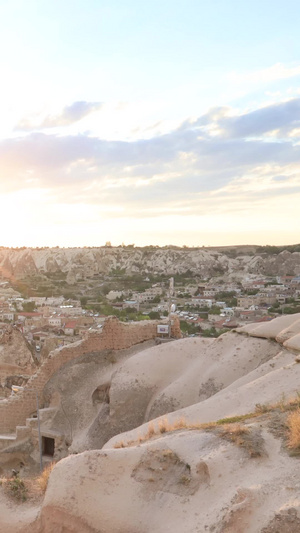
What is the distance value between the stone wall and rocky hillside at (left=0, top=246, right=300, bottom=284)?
90910 millimetres

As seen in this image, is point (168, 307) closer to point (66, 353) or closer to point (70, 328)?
point (70, 328)

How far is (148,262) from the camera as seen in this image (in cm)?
12331

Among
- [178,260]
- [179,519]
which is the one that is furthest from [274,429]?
[178,260]

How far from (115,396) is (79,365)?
184 centimetres

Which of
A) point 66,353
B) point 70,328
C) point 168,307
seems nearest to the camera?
point 66,353

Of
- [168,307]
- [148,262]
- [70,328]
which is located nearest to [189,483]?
[168,307]

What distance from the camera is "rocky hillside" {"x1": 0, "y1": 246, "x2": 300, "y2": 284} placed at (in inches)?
4353

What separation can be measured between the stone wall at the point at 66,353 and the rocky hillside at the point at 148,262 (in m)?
90.9

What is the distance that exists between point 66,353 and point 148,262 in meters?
108

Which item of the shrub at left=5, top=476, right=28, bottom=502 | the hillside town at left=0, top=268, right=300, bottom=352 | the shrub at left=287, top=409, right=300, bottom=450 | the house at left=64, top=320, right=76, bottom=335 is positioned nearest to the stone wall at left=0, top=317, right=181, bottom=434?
the shrub at left=5, top=476, right=28, bottom=502

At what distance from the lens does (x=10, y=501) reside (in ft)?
23.8

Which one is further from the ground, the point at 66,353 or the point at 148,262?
the point at 148,262

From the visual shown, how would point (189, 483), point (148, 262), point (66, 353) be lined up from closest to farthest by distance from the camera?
point (189, 483) < point (66, 353) < point (148, 262)

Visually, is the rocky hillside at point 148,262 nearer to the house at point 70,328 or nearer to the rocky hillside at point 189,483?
the house at point 70,328
